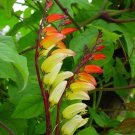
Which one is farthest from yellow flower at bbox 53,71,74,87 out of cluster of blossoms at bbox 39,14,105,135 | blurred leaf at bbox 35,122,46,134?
blurred leaf at bbox 35,122,46,134

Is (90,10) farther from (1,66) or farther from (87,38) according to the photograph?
(1,66)

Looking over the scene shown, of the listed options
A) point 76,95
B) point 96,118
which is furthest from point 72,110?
point 96,118

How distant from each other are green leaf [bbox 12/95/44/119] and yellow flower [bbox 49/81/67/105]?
17 centimetres

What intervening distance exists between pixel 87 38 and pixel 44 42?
0.21m

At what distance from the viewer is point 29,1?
101 cm

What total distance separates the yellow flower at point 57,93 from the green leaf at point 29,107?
0.17 m

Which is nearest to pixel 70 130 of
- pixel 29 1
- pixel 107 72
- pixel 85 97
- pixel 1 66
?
pixel 85 97

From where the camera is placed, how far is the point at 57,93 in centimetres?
60

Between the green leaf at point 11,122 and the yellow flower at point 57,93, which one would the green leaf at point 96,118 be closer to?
the green leaf at point 11,122

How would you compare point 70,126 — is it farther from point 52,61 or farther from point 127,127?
point 127,127

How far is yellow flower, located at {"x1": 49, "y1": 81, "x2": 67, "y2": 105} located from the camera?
595 mm

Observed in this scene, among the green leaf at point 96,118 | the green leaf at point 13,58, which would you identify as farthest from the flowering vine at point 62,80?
the green leaf at point 96,118

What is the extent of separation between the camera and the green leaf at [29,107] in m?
0.76

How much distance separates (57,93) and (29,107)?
0.19 metres
